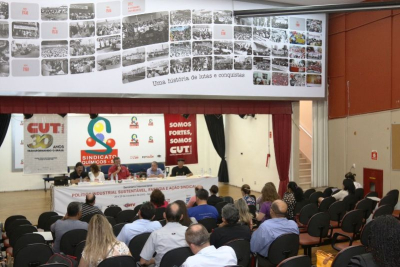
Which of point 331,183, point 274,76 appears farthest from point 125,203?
point 331,183

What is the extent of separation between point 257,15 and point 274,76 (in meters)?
1.67

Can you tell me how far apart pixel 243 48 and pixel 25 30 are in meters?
4.98

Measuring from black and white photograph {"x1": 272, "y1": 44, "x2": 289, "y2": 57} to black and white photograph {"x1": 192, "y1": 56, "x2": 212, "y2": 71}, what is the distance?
5.95 feet

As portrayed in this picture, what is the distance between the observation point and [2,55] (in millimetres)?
8688

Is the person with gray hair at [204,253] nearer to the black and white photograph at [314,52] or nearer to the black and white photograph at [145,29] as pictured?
the black and white photograph at [145,29]

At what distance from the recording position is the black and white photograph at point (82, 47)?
30.2ft

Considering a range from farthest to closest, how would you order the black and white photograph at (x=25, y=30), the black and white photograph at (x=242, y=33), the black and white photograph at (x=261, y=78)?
the black and white photograph at (x=261, y=78) < the black and white photograph at (x=242, y=33) < the black and white photograph at (x=25, y=30)

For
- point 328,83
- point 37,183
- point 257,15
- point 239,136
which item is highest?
point 257,15

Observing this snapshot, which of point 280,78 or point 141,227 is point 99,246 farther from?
point 280,78

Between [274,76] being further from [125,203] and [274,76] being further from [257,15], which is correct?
[125,203]

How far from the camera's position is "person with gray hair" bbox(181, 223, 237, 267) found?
3.10 metres

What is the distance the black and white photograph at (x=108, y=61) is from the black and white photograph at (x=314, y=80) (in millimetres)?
5104

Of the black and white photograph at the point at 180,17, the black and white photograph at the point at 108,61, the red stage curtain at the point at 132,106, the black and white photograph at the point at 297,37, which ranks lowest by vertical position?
the red stage curtain at the point at 132,106

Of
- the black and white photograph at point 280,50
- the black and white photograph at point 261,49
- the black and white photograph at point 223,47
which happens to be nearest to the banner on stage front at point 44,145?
the black and white photograph at point 223,47
